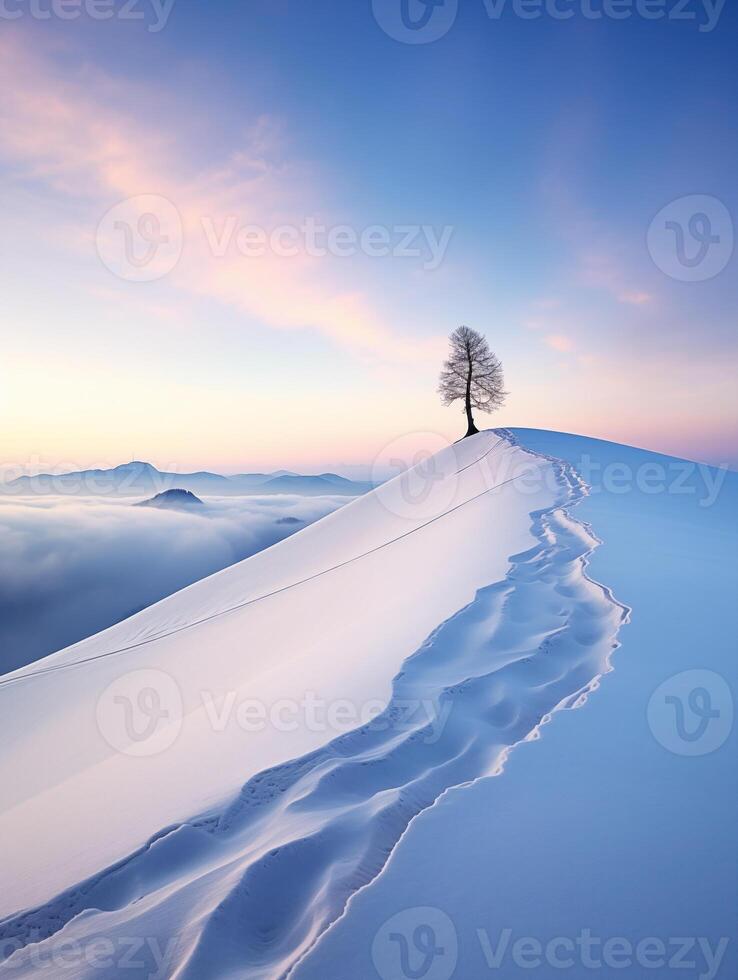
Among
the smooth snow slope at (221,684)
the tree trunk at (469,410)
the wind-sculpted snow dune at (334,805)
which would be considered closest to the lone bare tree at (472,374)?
the tree trunk at (469,410)

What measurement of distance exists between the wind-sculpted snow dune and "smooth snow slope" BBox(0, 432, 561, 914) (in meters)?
0.19

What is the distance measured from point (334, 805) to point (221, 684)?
Result: 5016mm

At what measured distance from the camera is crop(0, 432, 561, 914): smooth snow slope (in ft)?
12.8

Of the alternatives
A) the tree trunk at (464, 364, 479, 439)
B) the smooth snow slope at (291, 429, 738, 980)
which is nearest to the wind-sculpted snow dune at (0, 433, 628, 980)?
the smooth snow slope at (291, 429, 738, 980)

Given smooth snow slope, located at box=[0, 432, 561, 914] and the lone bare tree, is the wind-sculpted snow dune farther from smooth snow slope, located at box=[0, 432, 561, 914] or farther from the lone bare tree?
the lone bare tree

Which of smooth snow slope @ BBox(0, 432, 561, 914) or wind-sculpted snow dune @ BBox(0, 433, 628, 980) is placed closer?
wind-sculpted snow dune @ BBox(0, 433, 628, 980)

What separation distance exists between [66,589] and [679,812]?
208372mm

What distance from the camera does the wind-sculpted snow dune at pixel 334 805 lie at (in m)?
2.17

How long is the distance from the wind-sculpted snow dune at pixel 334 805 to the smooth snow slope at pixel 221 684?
0.62 feet

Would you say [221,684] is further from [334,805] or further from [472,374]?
[472,374]

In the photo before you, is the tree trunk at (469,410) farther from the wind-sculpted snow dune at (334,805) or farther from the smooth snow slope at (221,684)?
the wind-sculpted snow dune at (334,805)

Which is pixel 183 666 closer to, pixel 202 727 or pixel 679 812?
pixel 202 727

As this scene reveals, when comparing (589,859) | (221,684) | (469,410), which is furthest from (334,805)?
(469,410)

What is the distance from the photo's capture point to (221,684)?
7.30 metres
